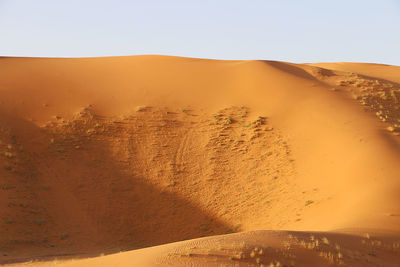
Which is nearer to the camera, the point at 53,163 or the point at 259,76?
the point at 53,163

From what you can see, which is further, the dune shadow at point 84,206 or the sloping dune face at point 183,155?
the sloping dune face at point 183,155

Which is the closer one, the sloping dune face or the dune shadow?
the dune shadow

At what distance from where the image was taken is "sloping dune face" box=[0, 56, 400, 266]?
53.2ft

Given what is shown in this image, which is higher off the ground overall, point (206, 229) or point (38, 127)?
point (38, 127)

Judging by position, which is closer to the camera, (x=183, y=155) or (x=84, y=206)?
(x=84, y=206)

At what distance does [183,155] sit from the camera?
2034 cm

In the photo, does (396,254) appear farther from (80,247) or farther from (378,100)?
(378,100)

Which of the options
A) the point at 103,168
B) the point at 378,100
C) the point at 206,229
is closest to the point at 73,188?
the point at 103,168

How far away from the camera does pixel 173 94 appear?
24438 mm

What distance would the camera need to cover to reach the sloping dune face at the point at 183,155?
16.2m

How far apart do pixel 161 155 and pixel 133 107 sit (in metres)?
3.70

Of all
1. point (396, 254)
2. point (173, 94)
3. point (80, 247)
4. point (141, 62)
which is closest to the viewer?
point (396, 254)

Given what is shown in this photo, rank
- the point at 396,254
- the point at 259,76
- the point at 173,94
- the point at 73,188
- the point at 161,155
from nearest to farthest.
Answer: the point at 396,254, the point at 73,188, the point at 161,155, the point at 173,94, the point at 259,76

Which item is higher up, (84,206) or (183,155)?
(183,155)
